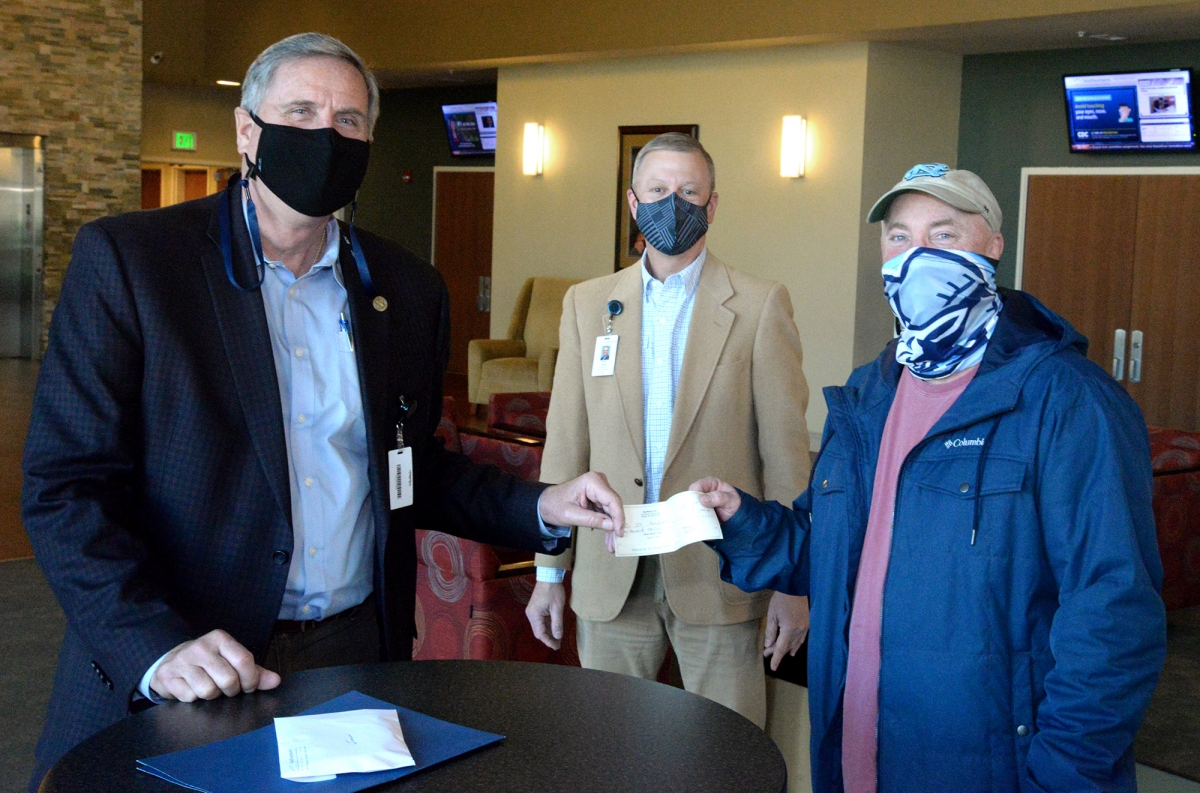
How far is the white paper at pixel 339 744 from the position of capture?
1.37 m

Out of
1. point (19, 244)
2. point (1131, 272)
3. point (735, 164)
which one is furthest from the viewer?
point (19, 244)

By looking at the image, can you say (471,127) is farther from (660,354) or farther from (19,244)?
(660,354)

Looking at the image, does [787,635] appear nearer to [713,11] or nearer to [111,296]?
[111,296]

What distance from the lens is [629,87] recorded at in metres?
11.1

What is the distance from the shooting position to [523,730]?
155 cm

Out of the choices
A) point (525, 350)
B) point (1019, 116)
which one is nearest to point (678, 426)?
point (1019, 116)

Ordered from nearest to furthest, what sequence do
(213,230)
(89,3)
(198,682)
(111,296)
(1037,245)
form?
(198,682)
(111,296)
(213,230)
(1037,245)
(89,3)

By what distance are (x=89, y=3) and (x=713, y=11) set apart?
7.93 metres

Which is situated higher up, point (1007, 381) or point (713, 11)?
point (713, 11)

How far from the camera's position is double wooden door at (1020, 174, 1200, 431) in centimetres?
880

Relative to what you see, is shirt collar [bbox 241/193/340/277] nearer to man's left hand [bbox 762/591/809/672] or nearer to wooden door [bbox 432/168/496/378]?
man's left hand [bbox 762/591/809/672]

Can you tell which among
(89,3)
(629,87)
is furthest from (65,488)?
(89,3)

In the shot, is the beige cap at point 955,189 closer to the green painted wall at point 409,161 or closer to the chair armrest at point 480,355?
the chair armrest at point 480,355

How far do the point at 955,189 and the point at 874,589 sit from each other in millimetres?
645
